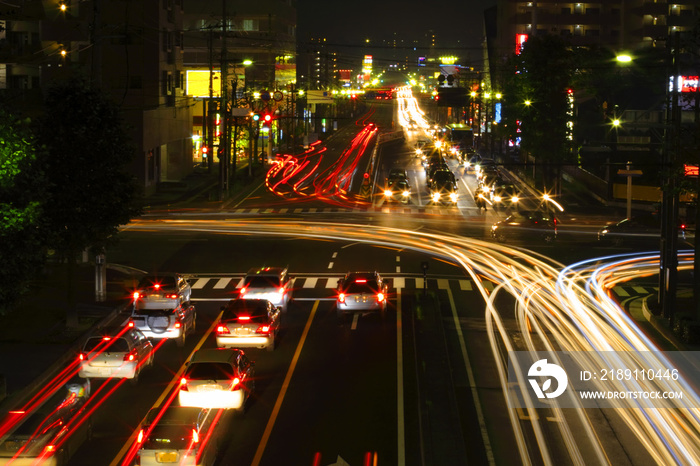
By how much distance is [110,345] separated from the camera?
72.1ft

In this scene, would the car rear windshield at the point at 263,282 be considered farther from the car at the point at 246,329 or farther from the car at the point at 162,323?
the car at the point at 246,329

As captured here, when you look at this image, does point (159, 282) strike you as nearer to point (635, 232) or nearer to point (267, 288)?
point (267, 288)

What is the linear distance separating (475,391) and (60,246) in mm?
14269

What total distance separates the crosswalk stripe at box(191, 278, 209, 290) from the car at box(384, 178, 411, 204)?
31.9m

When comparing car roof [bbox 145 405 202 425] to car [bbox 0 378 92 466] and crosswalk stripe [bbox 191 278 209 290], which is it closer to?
car [bbox 0 378 92 466]

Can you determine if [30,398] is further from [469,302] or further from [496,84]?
[496,84]

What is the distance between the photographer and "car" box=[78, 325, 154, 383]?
2178 cm

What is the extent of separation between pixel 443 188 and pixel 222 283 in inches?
1389

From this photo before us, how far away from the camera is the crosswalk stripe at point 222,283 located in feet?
119

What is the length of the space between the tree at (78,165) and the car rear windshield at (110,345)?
6187 millimetres

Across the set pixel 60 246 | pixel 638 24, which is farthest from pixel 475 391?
pixel 638 24

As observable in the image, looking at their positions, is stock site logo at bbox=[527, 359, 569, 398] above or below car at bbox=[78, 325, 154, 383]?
below

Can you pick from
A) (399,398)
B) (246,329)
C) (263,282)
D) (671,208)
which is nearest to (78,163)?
(263,282)

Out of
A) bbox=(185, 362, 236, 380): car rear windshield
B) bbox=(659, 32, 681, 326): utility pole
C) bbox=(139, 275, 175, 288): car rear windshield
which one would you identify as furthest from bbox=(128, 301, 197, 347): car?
bbox=(659, 32, 681, 326): utility pole
